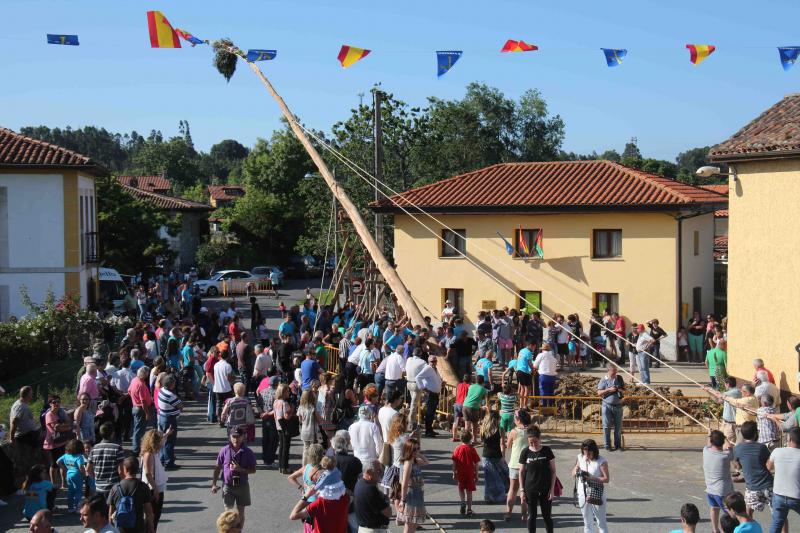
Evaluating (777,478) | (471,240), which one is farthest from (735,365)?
(471,240)

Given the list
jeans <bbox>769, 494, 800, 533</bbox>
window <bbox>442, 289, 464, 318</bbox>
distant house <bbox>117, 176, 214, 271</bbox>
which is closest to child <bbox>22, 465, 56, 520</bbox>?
jeans <bbox>769, 494, 800, 533</bbox>

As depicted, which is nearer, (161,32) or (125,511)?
(125,511)

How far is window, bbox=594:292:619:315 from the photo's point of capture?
92.3 ft

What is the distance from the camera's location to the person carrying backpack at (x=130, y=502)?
9.26m

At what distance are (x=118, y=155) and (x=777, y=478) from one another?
166473 millimetres

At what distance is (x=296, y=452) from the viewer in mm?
15727

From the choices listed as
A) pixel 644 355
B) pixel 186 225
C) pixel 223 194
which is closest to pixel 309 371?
pixel 644 355

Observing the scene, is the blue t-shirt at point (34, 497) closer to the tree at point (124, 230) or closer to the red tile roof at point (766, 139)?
the red tile roof at point (766, 139)

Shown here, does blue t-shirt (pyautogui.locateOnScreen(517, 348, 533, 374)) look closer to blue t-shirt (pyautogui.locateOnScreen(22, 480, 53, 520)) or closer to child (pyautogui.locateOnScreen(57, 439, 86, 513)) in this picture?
child (pyautogui.locateOnScreen(57, 439, 86, 513))

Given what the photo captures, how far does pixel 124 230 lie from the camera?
43.0m

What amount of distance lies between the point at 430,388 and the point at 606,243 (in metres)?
13.8

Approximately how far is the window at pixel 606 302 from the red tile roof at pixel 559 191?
2707 millimetres

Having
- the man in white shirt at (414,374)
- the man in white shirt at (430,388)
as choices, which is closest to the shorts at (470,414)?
the man in white shirt at (430,388)

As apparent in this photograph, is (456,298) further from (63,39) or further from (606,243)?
(63,39)
